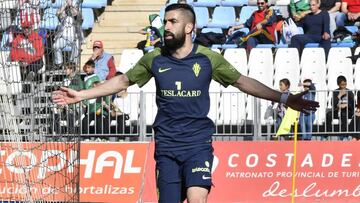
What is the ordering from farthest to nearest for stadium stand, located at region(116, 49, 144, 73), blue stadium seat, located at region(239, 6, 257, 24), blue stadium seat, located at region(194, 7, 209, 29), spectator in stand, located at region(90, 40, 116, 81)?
blue stadium seat, located at region(194, 7, 209, 29) → blue stadium seat, located at region(239, 6, 257, 24) → stadium stand, located at region(116, 49, 144, 73) → spectator in stand, located at region(90, 40, 116, 81)

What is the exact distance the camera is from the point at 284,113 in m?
16.2

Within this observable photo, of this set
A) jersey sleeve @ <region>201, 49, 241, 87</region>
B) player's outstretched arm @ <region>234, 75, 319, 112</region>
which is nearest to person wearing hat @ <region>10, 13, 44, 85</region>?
jersey sleeve @ <region>201, 49, 241, 87</region>

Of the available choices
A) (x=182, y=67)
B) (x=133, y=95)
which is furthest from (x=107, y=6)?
(x=182, y=67)

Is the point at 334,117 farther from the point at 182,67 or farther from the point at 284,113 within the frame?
the point at 182,67

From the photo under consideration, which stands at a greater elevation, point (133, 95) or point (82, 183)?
point (133, 95)

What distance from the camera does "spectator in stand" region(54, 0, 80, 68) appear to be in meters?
9.23

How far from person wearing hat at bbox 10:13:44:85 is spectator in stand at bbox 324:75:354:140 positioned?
724 cm

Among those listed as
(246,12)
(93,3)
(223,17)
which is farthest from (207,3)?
(93,3)

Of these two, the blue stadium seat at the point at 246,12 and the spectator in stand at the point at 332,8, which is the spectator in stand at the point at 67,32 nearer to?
the spectator in stand at the point at 332,8

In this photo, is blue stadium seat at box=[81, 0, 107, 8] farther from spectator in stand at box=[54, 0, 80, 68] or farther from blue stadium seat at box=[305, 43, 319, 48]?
spectator in stand at box=[54, 0, 80, 68]

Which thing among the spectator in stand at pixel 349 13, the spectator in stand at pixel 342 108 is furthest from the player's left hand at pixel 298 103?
the spectator in stand at pixel 349 13

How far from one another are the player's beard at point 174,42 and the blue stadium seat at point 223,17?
38.8ft

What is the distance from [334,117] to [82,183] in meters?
4.26

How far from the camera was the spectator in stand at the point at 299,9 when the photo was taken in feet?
63.1
